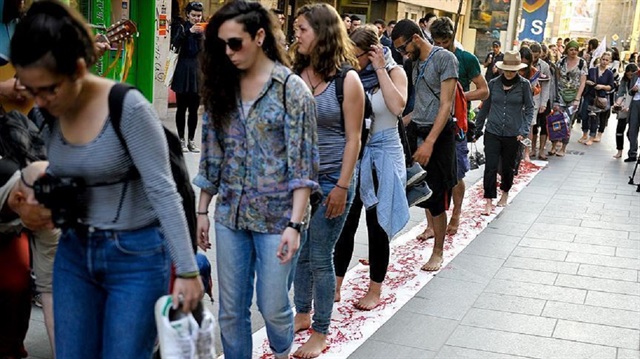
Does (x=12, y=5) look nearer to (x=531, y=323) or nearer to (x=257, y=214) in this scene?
(x=257, y=214)

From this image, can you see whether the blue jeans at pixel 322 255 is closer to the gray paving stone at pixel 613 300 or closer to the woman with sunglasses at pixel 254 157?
the woman with sunglasses at pixel 254 157

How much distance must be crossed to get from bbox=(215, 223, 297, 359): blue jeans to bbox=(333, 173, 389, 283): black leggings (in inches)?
63.6

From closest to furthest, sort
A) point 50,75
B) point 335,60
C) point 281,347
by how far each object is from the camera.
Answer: point 50,75, point 281,347, point 335,60

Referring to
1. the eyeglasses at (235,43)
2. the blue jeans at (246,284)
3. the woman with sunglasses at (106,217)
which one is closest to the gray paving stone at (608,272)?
the blue jeans at (246,284)

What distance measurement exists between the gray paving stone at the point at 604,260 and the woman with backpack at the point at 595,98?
31.1 ft

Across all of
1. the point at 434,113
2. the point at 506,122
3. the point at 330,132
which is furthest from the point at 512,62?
the point at 330,132

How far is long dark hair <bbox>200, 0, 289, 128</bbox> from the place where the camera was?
3.62m

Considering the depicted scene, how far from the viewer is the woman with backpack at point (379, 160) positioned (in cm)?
519

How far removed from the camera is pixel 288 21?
21000 millimetres

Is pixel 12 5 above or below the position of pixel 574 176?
above

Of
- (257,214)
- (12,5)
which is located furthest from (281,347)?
(12,5)

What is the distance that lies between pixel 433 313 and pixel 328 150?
1.71 m

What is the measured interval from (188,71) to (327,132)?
23.0 ft

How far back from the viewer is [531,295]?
20.6ft
